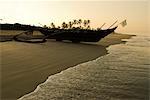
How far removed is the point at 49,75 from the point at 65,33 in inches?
693

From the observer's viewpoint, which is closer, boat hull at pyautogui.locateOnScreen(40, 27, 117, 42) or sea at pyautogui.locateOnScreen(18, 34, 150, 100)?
sea at pyautogui.locateOnScreen(18, 34, 150, 100)

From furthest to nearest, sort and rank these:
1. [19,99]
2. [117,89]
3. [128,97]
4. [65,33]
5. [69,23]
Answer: [69,23], [65,33], [117,89], [128,97], [19,99]

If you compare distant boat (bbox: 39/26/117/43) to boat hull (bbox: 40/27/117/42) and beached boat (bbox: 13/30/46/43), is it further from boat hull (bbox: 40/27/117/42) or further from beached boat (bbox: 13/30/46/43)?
beached boat (bbox: 13/30/46/43)

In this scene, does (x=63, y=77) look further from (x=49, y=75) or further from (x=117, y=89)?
(x=117, y=89)

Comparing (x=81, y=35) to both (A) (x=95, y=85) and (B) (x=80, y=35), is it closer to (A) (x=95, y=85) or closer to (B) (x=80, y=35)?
(B) (x=80, y=35)

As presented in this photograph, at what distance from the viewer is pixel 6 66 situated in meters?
10.4

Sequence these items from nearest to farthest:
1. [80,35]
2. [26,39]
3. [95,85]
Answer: [95,85] → [26,39] → [80,35]

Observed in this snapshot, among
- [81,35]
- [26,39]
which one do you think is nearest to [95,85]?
[26,39]

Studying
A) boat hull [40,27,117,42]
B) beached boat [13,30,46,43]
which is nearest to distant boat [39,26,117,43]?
boat hull [40,27,117,42]

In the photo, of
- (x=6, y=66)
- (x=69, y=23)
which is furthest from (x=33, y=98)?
(x=69, y=23)

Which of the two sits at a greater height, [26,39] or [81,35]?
[81,35]

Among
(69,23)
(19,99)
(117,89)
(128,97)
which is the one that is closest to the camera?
(19,99)

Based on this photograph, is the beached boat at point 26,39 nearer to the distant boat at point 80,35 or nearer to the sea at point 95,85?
the distant boat at point 80,35

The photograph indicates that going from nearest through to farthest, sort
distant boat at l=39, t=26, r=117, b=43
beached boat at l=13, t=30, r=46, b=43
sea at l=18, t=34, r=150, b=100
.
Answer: sea at l=18, t=34, r=150, b=100
beached boat at l=13, t=30, r=46, b=43
distant boat at l=39, t=26, r=117, b=43
